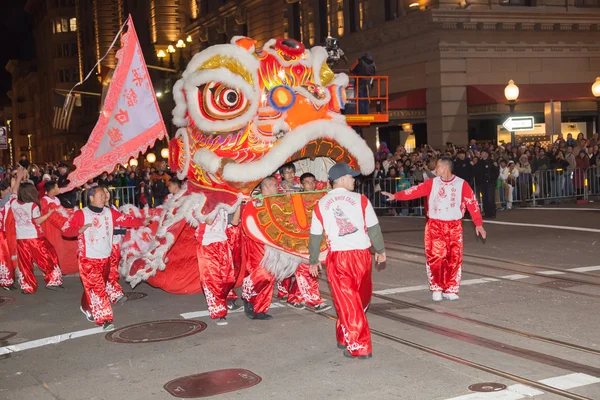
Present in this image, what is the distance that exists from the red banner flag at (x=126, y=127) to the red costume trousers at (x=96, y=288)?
4.70 feet

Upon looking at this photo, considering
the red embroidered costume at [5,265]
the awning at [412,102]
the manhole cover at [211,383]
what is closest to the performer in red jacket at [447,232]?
the manhole cover at [211,383]

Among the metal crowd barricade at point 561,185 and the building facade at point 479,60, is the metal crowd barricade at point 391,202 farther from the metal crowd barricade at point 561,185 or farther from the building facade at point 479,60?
the building facade at point 479,60

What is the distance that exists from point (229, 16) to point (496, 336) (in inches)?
1303

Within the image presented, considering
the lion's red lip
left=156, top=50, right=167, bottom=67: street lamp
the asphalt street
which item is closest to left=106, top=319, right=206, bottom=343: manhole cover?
the asphalt street

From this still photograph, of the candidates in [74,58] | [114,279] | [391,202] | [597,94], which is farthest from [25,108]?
Result: [114,279]

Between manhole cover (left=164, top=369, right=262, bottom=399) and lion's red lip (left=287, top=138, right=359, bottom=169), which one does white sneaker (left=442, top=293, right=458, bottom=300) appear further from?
manhole cover (left=164, top=369, right=262, bottom=399)

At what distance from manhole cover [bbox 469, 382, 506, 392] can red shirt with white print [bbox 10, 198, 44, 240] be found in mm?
7231

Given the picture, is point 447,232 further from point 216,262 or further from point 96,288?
point 96,288

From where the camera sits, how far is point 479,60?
2373cm

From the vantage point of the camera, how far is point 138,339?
7500mm

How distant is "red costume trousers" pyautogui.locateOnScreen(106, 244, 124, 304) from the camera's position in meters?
9.37

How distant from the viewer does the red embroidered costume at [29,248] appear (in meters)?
10.6

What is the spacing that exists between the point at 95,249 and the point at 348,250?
3.06 m

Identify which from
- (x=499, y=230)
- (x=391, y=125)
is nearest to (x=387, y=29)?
(x=391, y=125)
